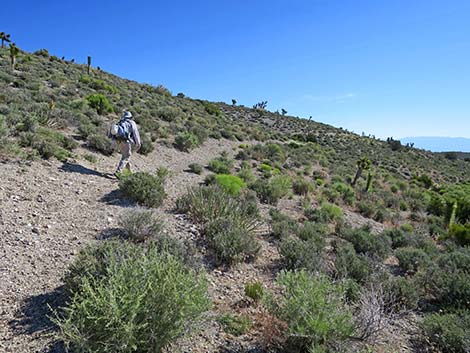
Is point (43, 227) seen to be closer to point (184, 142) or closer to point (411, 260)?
point (411, 260)

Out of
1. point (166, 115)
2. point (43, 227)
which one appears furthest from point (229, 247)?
point (166, 115)

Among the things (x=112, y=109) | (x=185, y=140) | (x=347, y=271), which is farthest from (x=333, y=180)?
(x=347, y=271)

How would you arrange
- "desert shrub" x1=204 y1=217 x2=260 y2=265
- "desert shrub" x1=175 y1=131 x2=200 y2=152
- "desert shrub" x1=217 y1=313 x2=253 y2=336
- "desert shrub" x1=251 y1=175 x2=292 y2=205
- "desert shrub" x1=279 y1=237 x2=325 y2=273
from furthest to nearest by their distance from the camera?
1. "desert shrub" x1=175 y1=131 x2=200 y2=152
2. "desert shrub" x1=251 y1=175 x2=292 y2=205
3. "desert shrub" x1=279 y1=237 x2=325 y2=273
4. "desert shrub" x1=204 y1=217 x2=260 y2=265
5. "desert shrub" x1=217 y1=313 x2=253 y2=336

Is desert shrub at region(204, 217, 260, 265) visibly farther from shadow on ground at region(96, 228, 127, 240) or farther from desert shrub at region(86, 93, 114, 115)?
desert shrub at region(86, 93, 114, 115)

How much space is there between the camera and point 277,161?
21.3 m

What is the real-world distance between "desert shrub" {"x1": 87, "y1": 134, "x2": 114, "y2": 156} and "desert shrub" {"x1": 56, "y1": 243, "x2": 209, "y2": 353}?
336 inches

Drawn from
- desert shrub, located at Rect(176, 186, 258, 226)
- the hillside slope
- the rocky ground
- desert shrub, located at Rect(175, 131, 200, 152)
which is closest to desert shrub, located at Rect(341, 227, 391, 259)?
the hillside slope

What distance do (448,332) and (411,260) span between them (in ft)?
10.9

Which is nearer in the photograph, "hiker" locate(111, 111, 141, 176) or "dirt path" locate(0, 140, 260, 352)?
"dirt path" locate(0, 140, 260, 352)

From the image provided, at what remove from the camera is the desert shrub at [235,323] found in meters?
4.25

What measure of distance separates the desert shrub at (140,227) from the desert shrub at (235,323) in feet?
6.84

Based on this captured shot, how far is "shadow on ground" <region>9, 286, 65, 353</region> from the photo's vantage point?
3.62 meters

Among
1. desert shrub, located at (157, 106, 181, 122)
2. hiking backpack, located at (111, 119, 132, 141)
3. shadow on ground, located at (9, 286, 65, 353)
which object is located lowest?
shadow on ground, located at (9, 286, 65, 353)

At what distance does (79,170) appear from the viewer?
9.02 m
